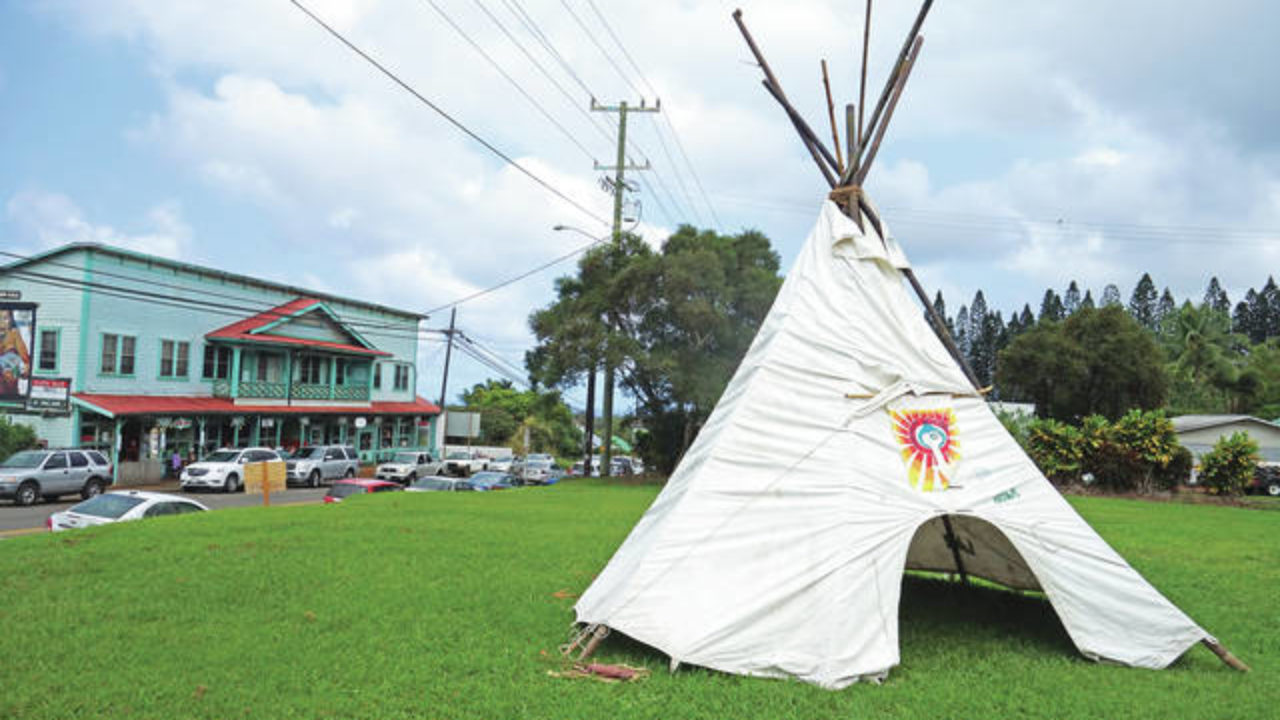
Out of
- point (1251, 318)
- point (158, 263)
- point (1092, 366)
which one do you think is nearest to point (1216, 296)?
point (1251, 318)

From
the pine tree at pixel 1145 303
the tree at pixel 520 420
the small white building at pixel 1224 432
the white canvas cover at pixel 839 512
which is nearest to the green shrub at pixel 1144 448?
the small white building at pixel 1224 432

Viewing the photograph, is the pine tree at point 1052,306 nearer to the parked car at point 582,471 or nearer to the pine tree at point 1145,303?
the pine tree at point 1145,303

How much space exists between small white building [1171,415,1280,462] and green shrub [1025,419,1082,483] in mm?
13231

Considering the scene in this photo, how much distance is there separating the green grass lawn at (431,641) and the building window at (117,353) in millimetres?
22457

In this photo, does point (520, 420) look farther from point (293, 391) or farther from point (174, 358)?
point (174, 358)

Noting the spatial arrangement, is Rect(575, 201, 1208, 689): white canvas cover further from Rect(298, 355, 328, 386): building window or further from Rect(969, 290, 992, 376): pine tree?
Rect(969, 290, 992, 376): pine tree

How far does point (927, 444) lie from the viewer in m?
7.64

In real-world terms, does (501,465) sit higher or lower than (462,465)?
lower

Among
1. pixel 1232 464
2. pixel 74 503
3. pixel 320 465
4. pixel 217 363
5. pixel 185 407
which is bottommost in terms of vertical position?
pixel 74 503

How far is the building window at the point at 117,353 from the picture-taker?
32.4 m

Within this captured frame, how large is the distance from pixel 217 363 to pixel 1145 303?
86645mm

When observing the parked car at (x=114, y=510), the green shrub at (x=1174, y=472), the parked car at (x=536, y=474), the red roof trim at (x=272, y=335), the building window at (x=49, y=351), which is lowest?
the parked car at (x=536, y=474)

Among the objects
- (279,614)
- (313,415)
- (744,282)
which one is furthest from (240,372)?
(279,614)

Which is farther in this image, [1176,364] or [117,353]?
[1176,364]
